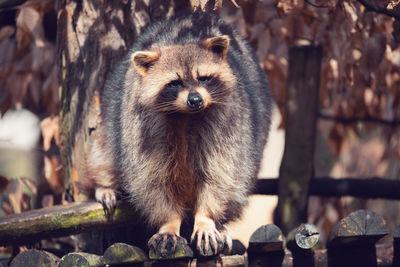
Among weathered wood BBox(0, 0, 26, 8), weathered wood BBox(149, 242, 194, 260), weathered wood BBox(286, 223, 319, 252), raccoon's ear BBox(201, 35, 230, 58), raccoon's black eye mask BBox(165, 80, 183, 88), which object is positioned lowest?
weathered wood BBox(149, 242, 194, 260)

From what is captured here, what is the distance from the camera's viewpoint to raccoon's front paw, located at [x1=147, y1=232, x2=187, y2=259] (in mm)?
2564

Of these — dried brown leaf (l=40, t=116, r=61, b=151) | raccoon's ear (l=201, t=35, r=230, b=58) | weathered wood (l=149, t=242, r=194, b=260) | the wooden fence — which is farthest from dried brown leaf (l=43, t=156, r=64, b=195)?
weathered wood (l=149, t=242, r=194, b=260)

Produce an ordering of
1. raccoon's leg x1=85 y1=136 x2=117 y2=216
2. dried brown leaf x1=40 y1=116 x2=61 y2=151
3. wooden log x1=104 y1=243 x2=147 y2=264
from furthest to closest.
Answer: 1. dried brown leaf x1=40 y1=116 x2=61 y2=151
2. raccoon's leg x1=85 y1=136 x2=117 y2=216
3. wooden log x1=104 y1=243 x2=147 y2=264

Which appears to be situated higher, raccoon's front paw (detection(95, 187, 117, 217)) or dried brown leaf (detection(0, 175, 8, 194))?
dried brown leaf (detection(0, 175, 8, 194))

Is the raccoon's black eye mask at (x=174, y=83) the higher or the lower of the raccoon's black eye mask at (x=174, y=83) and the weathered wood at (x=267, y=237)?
the higher

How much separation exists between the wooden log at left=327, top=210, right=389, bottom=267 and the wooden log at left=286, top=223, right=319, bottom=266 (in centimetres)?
9

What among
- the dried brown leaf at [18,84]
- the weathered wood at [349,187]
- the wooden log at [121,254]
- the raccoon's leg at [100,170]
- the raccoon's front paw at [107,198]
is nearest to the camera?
the wooden log at [121,254]

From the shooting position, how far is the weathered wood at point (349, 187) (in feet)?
13.3

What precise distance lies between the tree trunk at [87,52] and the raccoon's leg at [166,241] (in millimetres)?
625

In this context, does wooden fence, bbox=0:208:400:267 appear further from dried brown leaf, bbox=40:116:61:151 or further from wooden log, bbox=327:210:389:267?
dried brown leaf, bbox=40:116:61:151

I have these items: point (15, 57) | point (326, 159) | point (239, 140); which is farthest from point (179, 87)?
point (326, 159)

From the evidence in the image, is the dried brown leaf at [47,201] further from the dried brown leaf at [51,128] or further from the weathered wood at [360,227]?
A: the weathered wood at [360,227]

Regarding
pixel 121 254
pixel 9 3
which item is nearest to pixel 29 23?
pixel 9 3

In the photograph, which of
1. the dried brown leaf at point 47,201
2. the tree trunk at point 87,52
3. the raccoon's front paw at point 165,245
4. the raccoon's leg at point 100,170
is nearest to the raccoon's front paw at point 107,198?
the raccoon's leg at point 100,170
